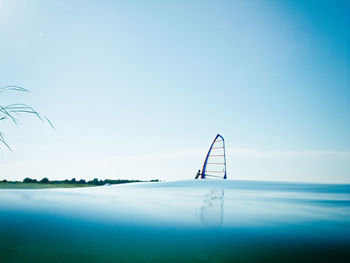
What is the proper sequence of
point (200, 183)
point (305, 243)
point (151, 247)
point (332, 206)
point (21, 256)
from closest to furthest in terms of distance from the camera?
1. point (21, 256)
2. point (151, 247)
3. point (305, 243)
4. point (332, 206)
5. point (200, 183)

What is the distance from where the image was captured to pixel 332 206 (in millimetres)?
2574

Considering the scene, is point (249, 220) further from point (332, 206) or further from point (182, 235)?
point (332, 206)

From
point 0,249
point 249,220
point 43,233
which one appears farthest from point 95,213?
point 249,220

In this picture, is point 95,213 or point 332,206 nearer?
point 95,213

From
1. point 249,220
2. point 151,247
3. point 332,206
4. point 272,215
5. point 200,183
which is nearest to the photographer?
point 151,247

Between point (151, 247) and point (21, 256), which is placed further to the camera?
point (151, 247)

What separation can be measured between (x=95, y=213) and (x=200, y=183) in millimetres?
2860

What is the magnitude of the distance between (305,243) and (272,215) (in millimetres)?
678

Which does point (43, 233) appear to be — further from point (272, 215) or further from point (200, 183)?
point (200, 183)

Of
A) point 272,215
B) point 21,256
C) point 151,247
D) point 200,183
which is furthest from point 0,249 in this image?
point 200,183

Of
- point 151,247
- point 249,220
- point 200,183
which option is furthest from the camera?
point 200,183

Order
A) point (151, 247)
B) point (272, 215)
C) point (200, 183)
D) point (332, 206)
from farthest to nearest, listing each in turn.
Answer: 1. point (200, 183)
2. point (332, 206)
3. point (272, 215)
4. point (151, 247)

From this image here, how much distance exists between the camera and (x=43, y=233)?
1.35m

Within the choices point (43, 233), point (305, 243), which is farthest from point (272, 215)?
point (43, 233)
